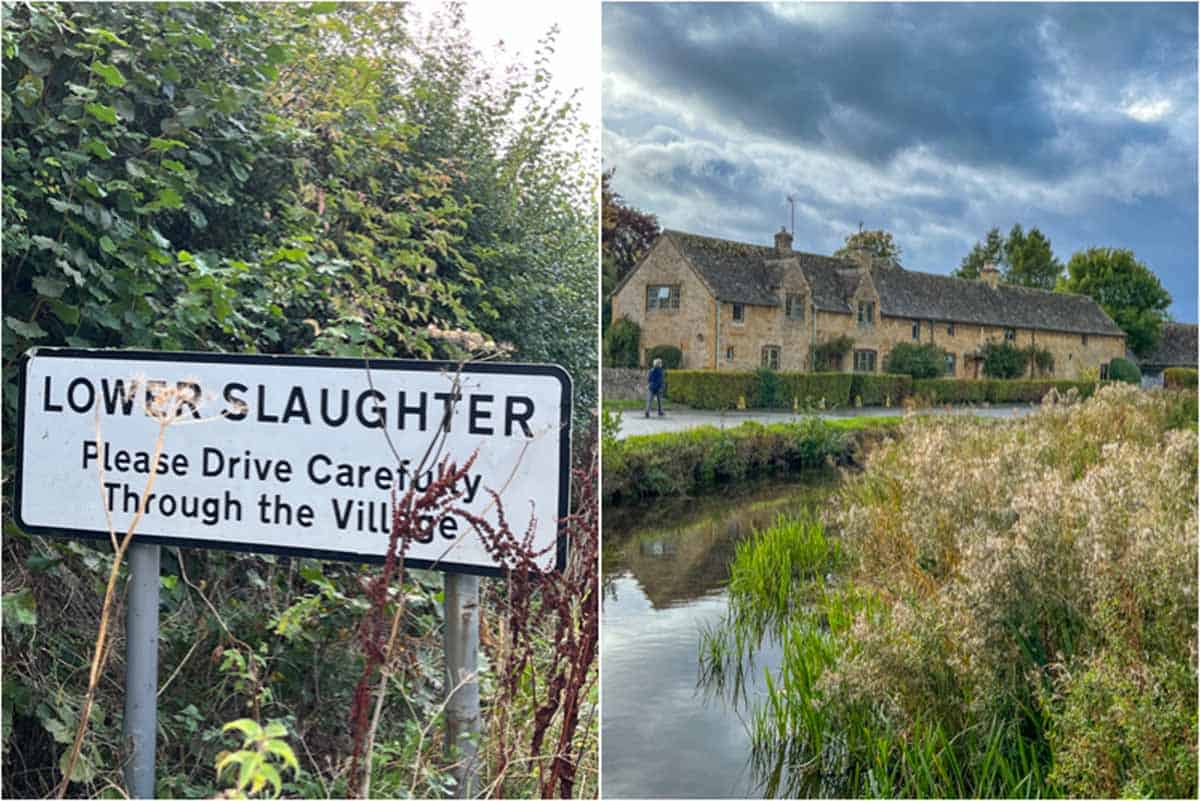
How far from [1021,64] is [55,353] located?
14.4 feet

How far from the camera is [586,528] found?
1.63 meters

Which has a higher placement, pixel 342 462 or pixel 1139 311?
pixel 1139 311

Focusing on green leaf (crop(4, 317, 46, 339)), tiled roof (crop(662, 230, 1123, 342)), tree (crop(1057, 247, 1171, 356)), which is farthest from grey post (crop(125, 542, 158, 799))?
tree (crop(1057, 247, 1171, 356))

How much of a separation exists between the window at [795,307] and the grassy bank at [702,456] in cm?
61

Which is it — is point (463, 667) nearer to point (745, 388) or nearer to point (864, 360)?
point (745, 388)

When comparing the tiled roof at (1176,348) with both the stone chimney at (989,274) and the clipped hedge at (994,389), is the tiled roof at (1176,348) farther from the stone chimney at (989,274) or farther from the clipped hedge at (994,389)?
the stone chimney at (989,274)

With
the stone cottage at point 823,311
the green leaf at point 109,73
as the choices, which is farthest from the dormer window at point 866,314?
the green leaf at point 109,73

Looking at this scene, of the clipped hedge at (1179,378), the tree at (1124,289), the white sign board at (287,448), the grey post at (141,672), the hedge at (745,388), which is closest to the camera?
the white sign board at (287,448)

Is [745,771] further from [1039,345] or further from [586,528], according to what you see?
[1039,345]

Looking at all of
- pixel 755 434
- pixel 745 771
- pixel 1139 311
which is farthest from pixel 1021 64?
pixel 745 771

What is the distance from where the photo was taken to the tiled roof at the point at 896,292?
4.75m

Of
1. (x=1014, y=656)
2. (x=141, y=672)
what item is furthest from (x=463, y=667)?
(x=1014, y=656)

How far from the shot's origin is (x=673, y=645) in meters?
4.42

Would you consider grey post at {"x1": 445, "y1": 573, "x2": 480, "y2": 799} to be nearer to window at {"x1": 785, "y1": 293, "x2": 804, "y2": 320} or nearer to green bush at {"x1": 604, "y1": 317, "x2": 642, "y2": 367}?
green bush at {"x1": 604, "y1": 317, "x2": 642, "y2": 367}
